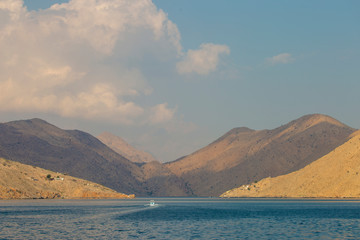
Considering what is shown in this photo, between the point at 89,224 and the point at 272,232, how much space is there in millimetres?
35054

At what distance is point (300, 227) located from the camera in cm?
8475

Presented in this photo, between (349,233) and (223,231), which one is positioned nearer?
(349,233)

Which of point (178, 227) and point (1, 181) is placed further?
point (1, 181)

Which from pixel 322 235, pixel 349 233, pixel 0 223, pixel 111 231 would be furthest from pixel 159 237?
pixel 0 223

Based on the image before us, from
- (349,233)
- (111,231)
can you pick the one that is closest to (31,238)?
(111,231)

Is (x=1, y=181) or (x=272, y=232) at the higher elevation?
(x=1, y=181)

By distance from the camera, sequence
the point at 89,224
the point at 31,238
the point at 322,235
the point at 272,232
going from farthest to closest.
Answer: the point at 89,224, the point at 272,232, the point at 322,235, the point at 31,238

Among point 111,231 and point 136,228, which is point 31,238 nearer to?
point 111,231

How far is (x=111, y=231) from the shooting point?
77.6 m

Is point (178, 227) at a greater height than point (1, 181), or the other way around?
point (1, 181)

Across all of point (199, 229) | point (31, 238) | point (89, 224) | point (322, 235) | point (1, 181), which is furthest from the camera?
point (1, 181)

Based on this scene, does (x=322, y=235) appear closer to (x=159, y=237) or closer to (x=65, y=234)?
(x=159, y=237)

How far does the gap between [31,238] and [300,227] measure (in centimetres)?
4664

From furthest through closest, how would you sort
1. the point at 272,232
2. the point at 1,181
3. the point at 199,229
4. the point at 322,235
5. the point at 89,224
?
the point at 1,181 < the point at 89,224 < the point at 199,229 < the point at 272,232 < the point at 322,235
